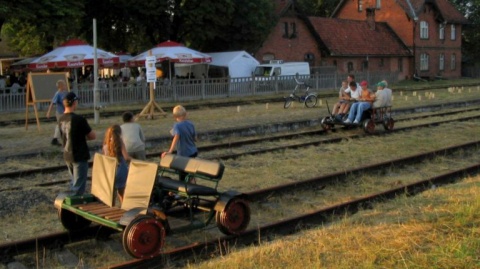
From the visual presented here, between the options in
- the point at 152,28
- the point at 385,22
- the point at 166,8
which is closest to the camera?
the point at 166,8

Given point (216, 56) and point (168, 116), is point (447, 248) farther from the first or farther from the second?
point (216, 56)

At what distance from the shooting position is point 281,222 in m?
7.91

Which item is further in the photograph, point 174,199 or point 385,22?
point 385,22

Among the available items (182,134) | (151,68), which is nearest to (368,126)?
(151,68)

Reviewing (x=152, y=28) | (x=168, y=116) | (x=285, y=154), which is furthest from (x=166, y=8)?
(x=285, y=154)

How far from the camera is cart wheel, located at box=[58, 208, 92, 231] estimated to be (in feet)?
24.9

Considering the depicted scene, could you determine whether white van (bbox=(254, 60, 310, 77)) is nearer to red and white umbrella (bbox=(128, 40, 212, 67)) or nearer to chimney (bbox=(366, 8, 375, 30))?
Result: red and white umbrella (bbox=(128, 40, 212, 67))

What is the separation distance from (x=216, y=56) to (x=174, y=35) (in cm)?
292

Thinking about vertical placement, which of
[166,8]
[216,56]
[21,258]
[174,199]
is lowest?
[21,258]

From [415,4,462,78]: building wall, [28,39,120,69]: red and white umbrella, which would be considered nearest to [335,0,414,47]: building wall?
[415,4,462,78]: building wall

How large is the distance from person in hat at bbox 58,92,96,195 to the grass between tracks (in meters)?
2.37

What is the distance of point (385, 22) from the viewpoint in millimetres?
57625

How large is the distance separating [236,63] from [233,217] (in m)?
30.1

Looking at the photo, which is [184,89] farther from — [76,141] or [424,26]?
[424,26]
